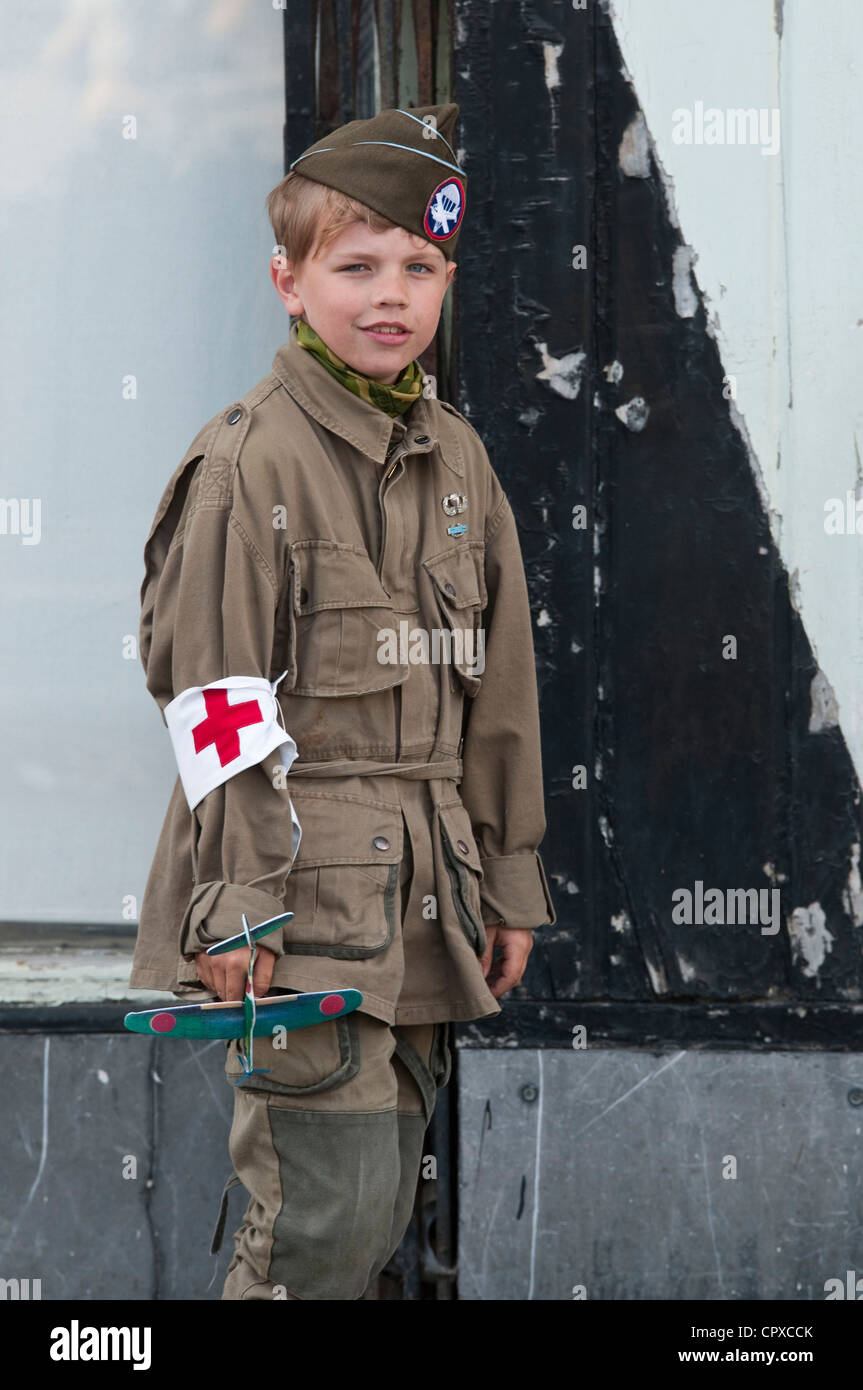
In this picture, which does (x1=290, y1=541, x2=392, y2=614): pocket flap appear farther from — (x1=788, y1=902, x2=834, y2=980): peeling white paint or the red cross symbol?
(x1=788, y1=902, x2=834, y2=980): peeling white paint

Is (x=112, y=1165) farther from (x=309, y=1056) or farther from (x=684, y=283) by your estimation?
(x=684, y=283)

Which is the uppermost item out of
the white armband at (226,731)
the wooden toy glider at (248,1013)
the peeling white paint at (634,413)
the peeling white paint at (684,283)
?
the peeling white paint at (684,283)

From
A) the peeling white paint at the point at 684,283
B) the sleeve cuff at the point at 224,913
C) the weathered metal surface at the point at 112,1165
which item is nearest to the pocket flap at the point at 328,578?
the sleeve cuff at the point at 224,913

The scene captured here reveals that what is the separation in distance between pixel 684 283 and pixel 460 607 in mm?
1131

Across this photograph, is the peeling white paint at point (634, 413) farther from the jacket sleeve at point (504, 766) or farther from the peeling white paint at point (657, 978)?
the peeling white paint at point (657, 978)

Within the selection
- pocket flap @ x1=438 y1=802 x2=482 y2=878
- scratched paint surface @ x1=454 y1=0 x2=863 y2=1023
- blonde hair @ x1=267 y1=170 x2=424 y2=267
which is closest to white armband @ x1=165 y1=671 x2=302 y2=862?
pocket flap @ x1=438 y1=802 x2=482 y2=878

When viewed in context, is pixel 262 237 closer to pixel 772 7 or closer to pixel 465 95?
pixel 465 95

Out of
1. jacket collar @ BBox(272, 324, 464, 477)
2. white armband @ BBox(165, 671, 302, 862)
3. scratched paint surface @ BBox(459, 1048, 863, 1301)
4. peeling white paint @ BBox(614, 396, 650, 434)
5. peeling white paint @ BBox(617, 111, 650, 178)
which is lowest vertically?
scratched paint surface @ BBox(459, 1048, 863, 1301)

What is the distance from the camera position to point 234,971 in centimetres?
189

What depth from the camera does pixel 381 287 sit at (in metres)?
2.07

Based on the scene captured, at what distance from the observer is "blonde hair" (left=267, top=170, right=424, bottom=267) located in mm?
2078

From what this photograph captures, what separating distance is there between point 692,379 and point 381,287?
105 cm

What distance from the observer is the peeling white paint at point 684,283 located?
9.60ft
